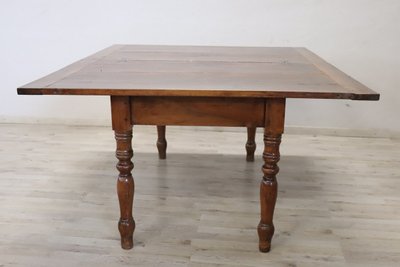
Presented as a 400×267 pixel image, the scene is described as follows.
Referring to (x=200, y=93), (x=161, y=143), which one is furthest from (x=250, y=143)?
(x=200, y=93)

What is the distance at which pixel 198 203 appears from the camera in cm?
205

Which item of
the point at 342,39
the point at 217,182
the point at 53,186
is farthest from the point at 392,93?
the point at 53,186

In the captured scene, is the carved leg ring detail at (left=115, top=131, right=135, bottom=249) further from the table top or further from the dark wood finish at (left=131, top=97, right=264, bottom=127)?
the table top

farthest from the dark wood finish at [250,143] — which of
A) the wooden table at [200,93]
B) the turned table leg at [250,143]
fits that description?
the wooden table at [200,93]

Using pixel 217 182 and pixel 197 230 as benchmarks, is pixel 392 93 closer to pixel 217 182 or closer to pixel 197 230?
pixel 217 182

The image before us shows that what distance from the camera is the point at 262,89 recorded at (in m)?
1.38

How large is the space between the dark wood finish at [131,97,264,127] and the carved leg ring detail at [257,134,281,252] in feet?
0.28

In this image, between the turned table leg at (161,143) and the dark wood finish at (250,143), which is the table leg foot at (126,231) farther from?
the dark wood finish at (250,143)

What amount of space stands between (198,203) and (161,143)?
61cm

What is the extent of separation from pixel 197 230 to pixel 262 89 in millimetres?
742

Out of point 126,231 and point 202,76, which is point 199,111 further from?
point 126,231

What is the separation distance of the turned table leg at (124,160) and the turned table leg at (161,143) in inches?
36.3

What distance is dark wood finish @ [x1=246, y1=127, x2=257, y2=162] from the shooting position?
2.47m

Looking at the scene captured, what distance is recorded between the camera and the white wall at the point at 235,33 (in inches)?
115
